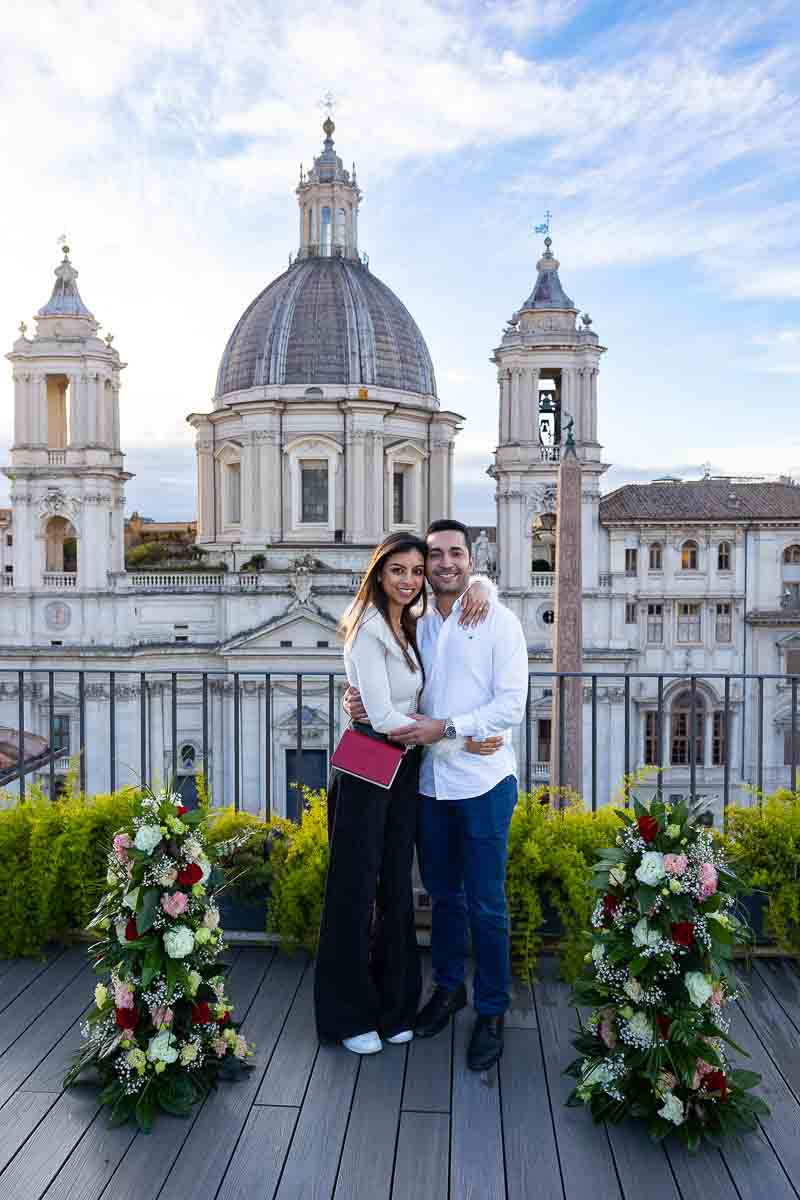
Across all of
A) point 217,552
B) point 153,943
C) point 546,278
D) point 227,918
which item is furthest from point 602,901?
point 217,552

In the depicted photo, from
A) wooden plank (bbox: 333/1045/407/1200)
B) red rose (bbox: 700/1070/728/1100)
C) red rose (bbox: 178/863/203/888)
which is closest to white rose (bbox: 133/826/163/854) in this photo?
red rose (bbox: 178/863/203/888)

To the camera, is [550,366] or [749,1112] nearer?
[749,1112]

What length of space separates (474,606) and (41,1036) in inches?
99.8

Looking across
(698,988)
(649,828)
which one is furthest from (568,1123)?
(649,828)

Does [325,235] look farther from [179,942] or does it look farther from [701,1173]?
[701,1173]

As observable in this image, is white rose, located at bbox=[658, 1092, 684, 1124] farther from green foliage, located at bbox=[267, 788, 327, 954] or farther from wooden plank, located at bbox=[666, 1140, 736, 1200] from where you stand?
green foliage, located at bbox=[267, 788, 327, 954]

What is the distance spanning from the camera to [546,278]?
34.6 metres

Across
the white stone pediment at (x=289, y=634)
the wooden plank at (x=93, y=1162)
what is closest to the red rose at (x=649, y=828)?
the wooden plank at (x=93, y=1162)

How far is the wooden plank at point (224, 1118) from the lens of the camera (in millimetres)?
3436

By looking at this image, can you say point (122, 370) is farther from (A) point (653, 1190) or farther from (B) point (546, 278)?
(A) point (653, 1190)

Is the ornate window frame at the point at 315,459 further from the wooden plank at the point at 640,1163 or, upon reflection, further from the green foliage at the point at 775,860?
the wooden plank at the point at 640,1163

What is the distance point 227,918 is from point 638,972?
7.95 feet

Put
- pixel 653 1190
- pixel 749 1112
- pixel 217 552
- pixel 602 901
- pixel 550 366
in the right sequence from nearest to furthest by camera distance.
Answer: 1. pixel 653 1190
2. pixel 749 1112
3. pixel 602 901
4. pixel 550 366
5. pixel 217 552

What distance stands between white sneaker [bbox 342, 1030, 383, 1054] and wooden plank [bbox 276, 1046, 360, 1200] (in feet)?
0.10
